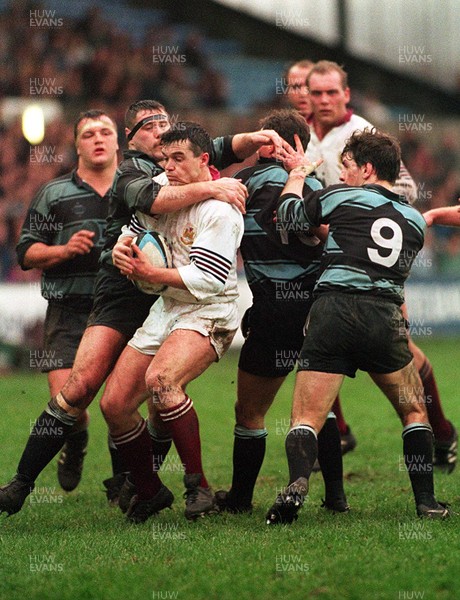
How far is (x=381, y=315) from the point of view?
6516 millimetres

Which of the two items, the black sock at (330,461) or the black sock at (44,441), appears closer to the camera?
the black sock at (44,441)

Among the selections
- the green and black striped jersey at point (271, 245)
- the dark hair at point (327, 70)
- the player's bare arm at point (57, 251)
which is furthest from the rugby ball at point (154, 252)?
the dark hair at point (327, 70)

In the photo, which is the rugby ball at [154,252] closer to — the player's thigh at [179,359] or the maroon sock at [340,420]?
the player's thigh at [179,359]

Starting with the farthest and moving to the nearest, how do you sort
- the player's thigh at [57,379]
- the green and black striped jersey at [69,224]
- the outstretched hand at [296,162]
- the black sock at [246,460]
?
the green and black striped jersey at [69,224] < the player's thigh at [57,379] < the black sock at [246,460] < the outstretched hand at [296,162]

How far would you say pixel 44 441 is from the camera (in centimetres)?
699

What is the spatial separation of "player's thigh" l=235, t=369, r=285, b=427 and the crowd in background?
10.5 metres

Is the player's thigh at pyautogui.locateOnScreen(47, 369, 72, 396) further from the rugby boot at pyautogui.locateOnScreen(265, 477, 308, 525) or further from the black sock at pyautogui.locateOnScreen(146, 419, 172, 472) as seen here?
the rugby boot at pyautogui.locateOnScreen(265, 477, 308, 525)

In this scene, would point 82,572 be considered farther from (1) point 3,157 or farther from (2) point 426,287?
(2) point 426,287

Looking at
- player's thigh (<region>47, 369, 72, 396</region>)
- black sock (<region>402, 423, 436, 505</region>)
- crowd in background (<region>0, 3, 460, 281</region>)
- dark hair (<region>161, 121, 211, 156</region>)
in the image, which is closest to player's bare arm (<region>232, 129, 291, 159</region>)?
dark hair (<region>161, 121, 211, 156</region>)

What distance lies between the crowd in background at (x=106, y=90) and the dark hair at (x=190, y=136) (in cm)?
1072

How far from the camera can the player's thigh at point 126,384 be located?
6.90m

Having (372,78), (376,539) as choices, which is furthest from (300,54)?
(376,539)

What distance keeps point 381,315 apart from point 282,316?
2.69ft

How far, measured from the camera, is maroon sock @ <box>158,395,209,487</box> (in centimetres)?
666
